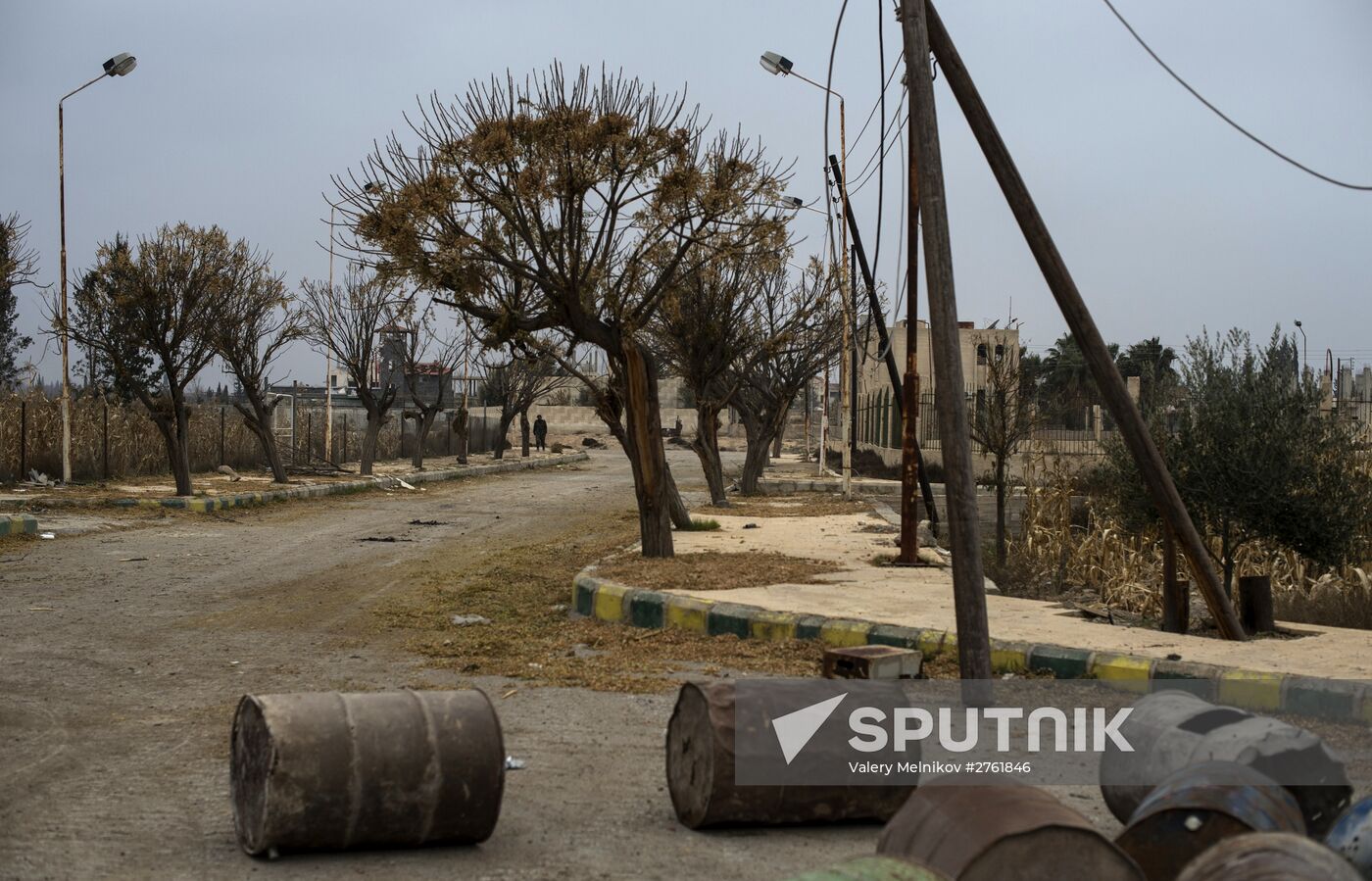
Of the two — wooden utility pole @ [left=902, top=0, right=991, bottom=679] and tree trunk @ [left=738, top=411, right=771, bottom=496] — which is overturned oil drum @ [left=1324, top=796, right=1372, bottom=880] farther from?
tree trunk @ [left=738, top=411, right=771, bottom=496]

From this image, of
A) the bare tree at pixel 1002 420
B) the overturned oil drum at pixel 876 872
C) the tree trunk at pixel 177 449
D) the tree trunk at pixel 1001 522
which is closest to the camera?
the overturned oil drum at pixel 876 872

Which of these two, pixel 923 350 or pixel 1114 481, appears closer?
pixel 1114 481

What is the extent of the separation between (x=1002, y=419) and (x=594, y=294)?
602cm

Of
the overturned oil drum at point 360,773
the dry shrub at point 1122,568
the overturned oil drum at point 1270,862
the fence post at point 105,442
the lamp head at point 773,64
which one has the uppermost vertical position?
the lamp head at point 773,64

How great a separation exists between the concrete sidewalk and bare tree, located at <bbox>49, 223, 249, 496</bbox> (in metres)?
15.1

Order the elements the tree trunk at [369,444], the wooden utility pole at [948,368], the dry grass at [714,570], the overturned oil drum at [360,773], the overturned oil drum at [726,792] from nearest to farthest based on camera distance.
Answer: the overturned oil drum at [360,773] → the overturned oil drum at [726,792] → the wooden utility pole at [948,368] → the dry grass at [714,570] → the tree trunk at [369,444]

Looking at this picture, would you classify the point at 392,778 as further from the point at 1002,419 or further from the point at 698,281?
the point at 698,281

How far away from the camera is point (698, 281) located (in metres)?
23.0

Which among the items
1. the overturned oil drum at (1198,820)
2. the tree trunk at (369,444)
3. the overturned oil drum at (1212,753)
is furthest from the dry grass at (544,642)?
the tree trunk at (369,444)

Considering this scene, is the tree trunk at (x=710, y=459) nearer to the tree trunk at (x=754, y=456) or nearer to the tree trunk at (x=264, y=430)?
the tree trunk at (x=754, y=456)

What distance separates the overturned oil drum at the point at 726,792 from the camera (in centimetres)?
461

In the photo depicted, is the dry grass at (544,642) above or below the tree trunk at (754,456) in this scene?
below

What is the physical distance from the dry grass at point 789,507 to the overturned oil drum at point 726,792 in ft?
50.7

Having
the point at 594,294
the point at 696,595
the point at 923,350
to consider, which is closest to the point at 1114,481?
the point at 696,595
